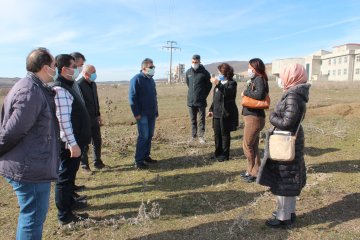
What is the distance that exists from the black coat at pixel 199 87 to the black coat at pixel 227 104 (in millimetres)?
1816

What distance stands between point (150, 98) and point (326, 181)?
354 centimetres

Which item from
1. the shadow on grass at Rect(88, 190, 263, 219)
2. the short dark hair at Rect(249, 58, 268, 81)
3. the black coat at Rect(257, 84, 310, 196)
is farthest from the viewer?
the short dark hair at Rect(249, 58, 268, 81)

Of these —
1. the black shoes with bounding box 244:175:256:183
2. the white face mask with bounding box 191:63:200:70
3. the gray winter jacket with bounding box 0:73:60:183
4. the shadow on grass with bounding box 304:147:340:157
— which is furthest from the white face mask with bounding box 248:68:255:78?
the gray winter jacket with bounding box 0:73:60:183

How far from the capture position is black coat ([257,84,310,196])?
150 inches

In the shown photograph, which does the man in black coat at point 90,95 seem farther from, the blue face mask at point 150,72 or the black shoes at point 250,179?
the black shoes at point 250,179

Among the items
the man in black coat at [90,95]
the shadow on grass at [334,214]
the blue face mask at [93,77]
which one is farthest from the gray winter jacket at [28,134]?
the blue face mask at [93,77]

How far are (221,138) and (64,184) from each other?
3749mm

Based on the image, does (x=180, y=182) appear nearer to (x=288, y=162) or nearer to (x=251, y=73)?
(x=251, y=73)

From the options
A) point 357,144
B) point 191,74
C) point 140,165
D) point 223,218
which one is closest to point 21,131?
point 223,218

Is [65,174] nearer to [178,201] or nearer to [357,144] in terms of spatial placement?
[178,201]

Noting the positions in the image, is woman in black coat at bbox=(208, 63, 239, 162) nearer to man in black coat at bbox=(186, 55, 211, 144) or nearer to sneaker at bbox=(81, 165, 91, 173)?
man in black coat at bbox=(186, 55, 211, 144)

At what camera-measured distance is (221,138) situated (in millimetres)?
7160

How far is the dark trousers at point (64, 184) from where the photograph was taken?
14.0 ft

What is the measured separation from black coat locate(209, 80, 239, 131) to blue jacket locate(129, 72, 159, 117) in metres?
1.32
